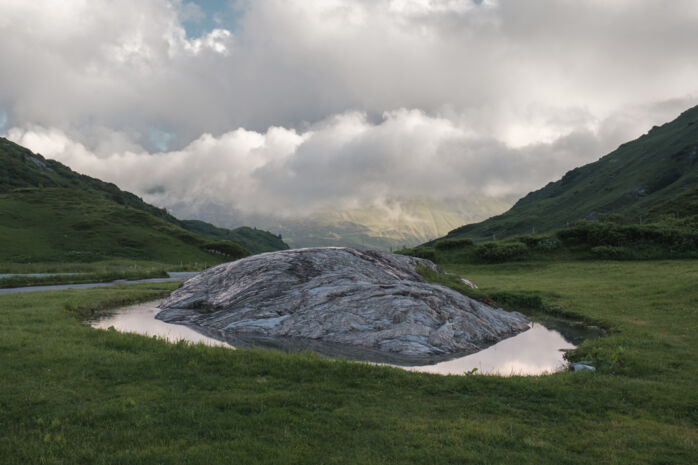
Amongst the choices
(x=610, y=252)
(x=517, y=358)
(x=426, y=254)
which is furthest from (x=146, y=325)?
(x=610, y=252)

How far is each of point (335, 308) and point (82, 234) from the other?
136 meters

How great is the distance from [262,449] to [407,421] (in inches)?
169

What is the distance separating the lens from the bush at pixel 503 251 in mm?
71250

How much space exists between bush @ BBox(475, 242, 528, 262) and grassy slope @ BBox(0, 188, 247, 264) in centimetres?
9412

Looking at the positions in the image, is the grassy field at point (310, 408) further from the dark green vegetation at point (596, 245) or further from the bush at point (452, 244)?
the bush at point (452, 244)

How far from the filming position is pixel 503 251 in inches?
2837

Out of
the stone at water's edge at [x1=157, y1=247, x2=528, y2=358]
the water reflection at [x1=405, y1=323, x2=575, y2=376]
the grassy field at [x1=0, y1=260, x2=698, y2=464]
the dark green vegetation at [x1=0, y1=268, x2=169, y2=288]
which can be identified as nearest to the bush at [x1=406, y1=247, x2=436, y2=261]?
the stone at water's edge at [x1=157, y1=247, x2=528, y2=358]

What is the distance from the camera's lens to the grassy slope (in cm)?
11319

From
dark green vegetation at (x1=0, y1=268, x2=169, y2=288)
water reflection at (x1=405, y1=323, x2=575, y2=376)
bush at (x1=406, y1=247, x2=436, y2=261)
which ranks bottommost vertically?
water reflection at (x1=405, y1=323, x2=575, y2=376)

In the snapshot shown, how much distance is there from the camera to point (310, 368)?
16.2 meters

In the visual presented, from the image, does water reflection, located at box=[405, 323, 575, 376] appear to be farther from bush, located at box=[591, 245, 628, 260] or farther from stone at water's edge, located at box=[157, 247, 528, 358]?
bush, located at box=[591, 245, 628, 260]

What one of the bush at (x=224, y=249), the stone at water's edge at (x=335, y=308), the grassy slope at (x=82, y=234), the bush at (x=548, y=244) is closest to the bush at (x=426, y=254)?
the bush at (x=548, y=244)

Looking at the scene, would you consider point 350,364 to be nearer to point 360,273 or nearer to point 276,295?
point 276,295

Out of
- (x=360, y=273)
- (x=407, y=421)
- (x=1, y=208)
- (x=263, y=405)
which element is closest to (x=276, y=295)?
(x=360, y=273)
